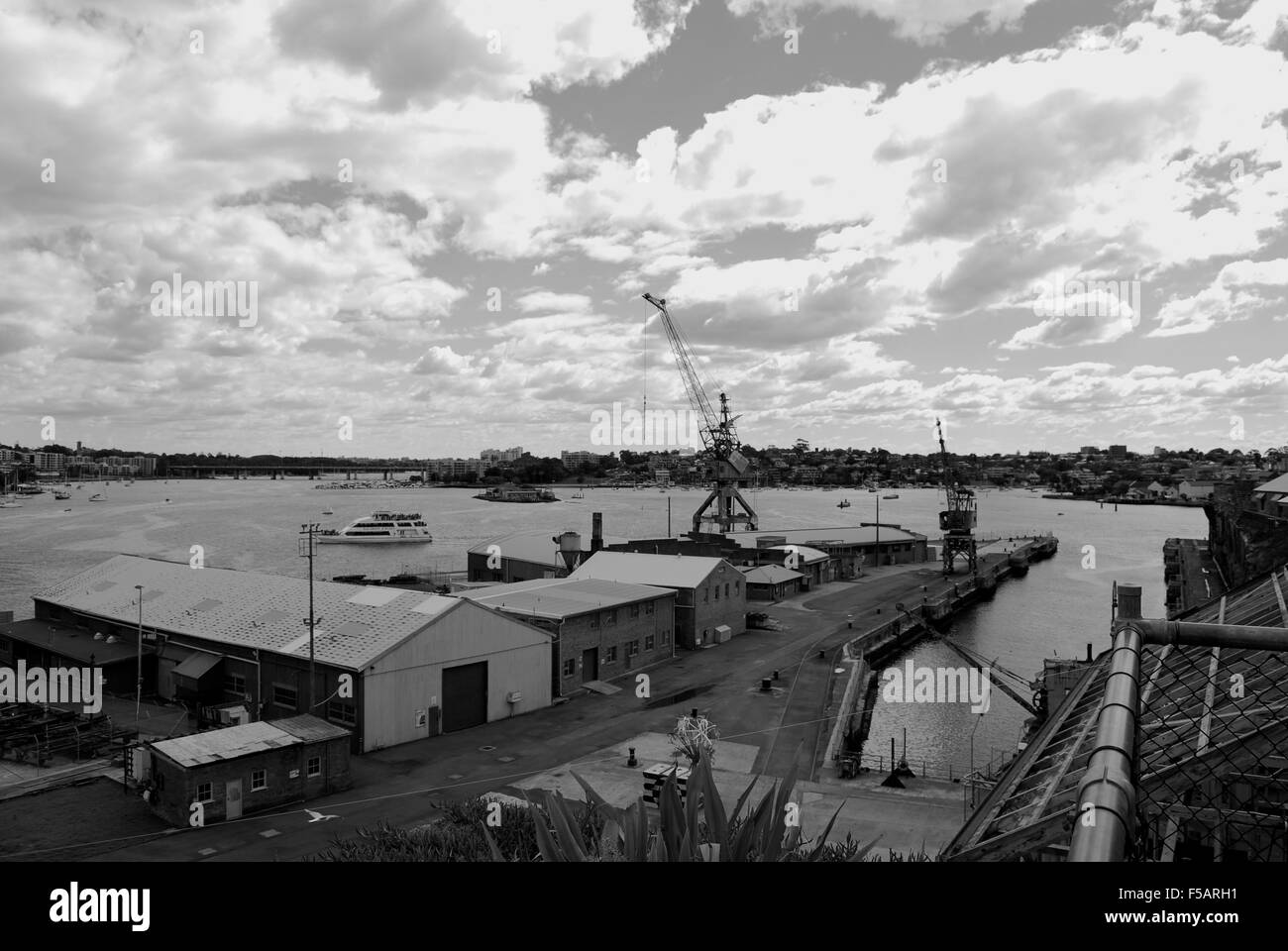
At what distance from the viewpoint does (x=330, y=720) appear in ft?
75.9

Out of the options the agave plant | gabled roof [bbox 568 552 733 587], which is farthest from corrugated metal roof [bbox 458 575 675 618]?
the agave plant

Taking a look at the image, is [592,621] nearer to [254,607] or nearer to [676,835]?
[254,607]

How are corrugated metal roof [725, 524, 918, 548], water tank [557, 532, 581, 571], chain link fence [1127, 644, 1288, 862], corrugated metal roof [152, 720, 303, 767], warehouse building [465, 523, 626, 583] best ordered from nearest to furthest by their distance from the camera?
chain link fence [1127, 644, 1288, 862] → corrugated metal roof [152, 720, 303, 767] → water tank [557, 532, 581, 571] → warehouse building [465, 523, 626, 583] → corrugated metal roof [725, 524, 918, 548]

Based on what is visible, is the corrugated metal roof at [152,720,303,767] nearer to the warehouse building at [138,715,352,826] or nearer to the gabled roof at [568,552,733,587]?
the warehouse building at [138,715,352,826]

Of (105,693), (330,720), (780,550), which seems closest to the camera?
(330,720)

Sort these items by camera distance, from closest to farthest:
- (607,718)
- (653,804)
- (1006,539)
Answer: (653,804), (607,718), (1006,539)

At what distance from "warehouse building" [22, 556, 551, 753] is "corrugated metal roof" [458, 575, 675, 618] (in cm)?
270

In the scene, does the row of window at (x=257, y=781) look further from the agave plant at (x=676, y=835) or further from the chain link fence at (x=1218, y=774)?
the chain link fence at (x=1218, y=774)

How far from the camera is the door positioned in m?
17.8
